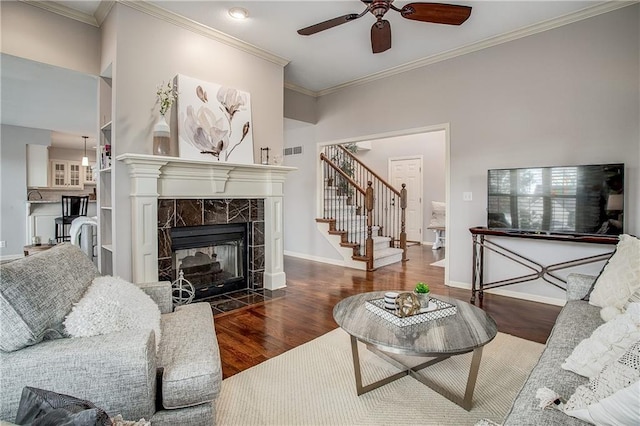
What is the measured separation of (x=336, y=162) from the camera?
6754mm

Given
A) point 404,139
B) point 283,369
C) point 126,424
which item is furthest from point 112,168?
point 404,139

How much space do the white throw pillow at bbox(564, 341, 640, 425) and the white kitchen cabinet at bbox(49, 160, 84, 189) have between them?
10.4m

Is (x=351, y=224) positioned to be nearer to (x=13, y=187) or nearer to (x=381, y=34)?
(x=381, y=34)

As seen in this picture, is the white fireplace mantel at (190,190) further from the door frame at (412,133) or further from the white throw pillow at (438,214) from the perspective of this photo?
the white throw pillow at (438,214)

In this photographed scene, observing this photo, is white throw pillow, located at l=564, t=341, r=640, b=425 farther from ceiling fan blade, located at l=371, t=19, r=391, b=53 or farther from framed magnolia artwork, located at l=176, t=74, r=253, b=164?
framed magnolia artwork, located at l=176, t=74, r=253, b=164

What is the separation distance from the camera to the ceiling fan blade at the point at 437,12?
2479 millimetres

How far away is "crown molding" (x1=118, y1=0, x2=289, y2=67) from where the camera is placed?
313 centimetres

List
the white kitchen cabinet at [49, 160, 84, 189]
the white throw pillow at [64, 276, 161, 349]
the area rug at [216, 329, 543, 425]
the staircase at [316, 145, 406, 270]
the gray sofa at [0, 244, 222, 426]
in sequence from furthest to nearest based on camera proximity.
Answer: the white kitchen cabinet at [49, 160, 84, 189] → the staircase at [316, 145, 406, 270] → the area rug at [216, 329, 543, 425] → the white throw pillow at [64, 276, 161, 349] → the gray sofa at [0, 244, 222, 426]

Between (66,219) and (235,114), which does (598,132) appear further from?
(66,219)

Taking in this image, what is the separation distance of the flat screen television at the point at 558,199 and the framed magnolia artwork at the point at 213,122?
2867 millimetres

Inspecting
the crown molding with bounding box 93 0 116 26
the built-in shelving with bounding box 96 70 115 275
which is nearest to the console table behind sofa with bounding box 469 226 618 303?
the built-in shelving with bounding box 96 70 115 275

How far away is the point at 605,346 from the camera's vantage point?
4.40 feet

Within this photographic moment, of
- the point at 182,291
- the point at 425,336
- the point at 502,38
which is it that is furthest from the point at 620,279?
the point at 182,291

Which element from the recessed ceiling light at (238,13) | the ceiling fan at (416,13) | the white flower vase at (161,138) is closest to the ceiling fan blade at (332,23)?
the ceiling fan at (416,13)
